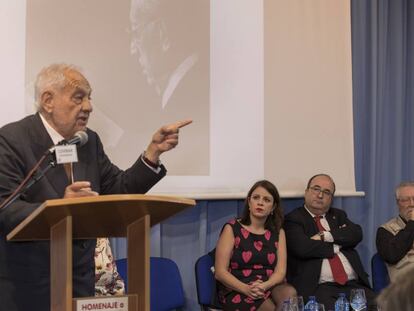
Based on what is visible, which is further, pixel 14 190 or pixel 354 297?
pixel 354 297

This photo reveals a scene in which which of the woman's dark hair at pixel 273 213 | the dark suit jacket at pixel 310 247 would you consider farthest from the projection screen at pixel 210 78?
the dark suit jacket at pixel 310 247

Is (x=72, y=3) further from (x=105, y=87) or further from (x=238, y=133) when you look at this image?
(x=238, y=133)

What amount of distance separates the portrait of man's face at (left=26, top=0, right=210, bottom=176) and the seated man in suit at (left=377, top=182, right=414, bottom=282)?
1.43 meters

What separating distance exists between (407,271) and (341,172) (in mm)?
4376

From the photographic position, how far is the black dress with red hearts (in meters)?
4.43

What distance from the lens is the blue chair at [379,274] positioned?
4848 millimetres

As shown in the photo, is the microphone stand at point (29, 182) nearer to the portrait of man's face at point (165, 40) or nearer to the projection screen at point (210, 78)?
the projection screen at point (210, 78)

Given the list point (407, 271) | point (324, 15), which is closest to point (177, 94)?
point (324, 15)

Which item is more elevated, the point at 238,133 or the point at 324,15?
the point at 324,15

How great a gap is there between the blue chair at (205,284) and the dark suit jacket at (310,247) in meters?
0.62

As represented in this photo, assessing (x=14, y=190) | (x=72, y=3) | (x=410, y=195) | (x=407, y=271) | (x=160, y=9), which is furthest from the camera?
(x=410, y=195)

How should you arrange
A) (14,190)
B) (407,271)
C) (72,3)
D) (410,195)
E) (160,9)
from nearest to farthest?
(407,271)
(14,190)
(72,3)
(160,9)
(410,195)

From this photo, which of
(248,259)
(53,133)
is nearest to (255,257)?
(248,259)

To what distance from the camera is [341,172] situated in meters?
5.25
